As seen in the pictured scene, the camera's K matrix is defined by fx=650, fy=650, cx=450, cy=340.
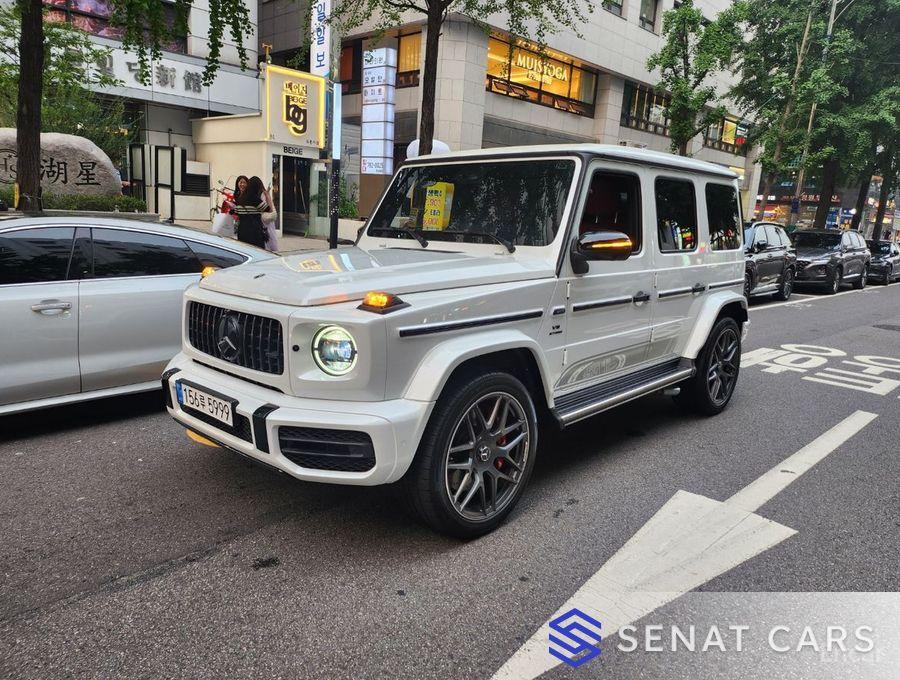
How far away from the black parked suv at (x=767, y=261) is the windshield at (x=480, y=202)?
9.69 metres

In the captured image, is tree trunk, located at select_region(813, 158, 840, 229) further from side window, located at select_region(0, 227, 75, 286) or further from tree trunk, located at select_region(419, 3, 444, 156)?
side window, located at select_region(0, 227, 75, 286)

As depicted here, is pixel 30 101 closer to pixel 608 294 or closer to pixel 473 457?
pixel 608 294

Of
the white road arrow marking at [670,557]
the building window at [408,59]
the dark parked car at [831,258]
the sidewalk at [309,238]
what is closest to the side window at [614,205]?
the white road arrow marking at [670,557]

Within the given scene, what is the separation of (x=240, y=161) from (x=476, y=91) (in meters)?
8.66

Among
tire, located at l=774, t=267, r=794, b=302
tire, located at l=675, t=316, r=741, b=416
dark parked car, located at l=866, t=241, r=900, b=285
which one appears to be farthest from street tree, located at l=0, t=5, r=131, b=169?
dark parked car, located at l=866, t=241, r=900, b=285

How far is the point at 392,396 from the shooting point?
2.88m

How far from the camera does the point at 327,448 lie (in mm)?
2805

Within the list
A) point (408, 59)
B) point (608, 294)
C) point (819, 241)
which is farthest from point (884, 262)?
point (608, 294)

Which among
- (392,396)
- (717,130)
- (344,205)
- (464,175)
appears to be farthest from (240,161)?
(717,130)

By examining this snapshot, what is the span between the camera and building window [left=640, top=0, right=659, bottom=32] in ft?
92.4

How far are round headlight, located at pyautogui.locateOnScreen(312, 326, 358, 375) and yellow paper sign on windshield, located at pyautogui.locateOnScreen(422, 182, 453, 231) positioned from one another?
151 centimetres

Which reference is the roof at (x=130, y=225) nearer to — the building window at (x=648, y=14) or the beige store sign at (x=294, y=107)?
the beige store sign at (x=294, y=107)

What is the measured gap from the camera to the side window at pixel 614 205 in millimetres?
3895

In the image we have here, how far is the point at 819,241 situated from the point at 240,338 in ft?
60.5
